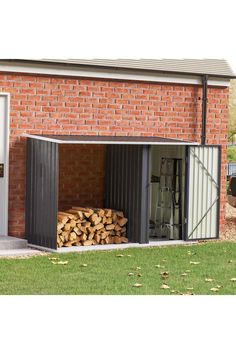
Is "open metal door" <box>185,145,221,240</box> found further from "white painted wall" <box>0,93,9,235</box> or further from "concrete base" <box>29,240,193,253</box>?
"white painted wall" <box>0,93,9,235</box>

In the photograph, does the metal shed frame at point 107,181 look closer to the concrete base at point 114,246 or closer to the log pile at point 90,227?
the concrete base at point 114,246

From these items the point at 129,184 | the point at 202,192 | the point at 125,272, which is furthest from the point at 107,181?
the point at 125,272

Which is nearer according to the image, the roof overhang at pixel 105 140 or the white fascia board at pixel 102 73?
the roof overhang at pixel 105 140

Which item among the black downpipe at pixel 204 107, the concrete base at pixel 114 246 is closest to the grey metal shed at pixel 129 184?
the concrete base at pixel 114 246

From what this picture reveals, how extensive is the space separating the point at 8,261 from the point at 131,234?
3054 millimetres

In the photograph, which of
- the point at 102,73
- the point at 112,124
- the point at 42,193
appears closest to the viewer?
the point at 42,193

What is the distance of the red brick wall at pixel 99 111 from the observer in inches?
520

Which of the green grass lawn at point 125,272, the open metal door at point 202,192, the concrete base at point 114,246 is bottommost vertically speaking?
the green grass lawn at point 125,272

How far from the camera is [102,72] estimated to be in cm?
1410

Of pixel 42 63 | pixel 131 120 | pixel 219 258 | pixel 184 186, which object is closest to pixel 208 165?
pixel 184 186

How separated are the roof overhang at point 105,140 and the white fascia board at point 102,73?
1116 millimetres

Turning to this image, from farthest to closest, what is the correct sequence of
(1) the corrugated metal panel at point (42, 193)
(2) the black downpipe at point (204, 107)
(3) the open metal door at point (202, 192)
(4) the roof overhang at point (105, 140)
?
(2) the black downpipe at point (204, 107) → (3) the open metal door at point (202, 192) → (1) the corrugated metal panel at point (42, 193) → (4) the roof overhang at point (105, 140)

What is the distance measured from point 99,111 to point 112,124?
36cm

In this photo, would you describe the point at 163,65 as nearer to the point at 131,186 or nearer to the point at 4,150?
the point at 131,186
